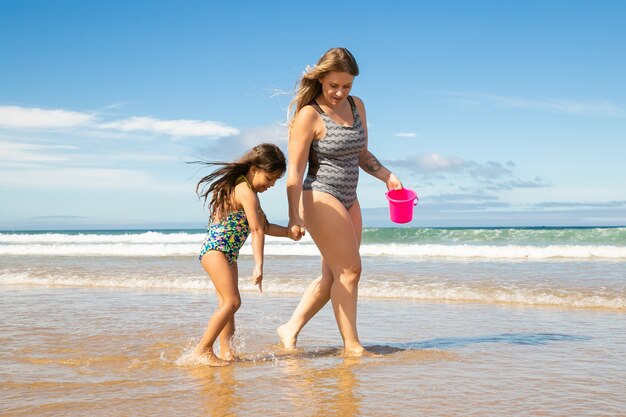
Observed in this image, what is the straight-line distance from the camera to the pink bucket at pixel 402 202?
4992 mm

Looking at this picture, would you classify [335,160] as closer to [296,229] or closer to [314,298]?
[296,229]

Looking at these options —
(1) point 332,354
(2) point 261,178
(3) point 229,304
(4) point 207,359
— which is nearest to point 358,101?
(2) point 261,178

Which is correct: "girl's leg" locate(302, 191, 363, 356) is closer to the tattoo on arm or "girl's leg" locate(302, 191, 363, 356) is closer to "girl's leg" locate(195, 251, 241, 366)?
the tattoo on arm

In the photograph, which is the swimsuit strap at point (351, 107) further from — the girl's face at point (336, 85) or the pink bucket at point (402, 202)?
the pink bucket at point (402, 202)

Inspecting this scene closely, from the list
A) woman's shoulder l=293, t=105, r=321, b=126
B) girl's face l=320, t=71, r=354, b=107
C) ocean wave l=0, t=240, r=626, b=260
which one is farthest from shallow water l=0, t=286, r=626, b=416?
ocean wave l=0, t=240, r=626, b=260

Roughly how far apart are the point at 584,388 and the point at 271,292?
A: 20.8 ft

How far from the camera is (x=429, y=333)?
20.0 feet

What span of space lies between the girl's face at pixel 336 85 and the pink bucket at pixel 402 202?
0.87 metres

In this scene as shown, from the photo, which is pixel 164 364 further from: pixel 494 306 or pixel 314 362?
pixel 494 306

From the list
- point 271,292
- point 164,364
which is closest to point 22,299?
point 271,292

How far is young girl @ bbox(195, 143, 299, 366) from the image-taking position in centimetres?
459

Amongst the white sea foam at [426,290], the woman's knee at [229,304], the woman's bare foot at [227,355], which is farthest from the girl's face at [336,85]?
the white sea foam at [426,290]

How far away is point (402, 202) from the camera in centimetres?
498

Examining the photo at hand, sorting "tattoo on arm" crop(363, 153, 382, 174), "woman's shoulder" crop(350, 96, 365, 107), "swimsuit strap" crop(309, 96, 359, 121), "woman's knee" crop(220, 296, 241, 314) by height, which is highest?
"woman's shoulder" crop(350, 96, 365, 107)
